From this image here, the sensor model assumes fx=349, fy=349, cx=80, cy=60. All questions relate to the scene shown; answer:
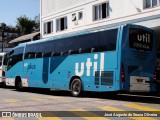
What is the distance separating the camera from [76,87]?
17969 mm

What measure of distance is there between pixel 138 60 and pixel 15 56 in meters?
11.3

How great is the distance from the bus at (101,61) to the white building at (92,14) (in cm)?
531

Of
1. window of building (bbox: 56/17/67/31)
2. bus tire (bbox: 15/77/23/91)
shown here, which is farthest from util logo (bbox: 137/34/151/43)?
window of building (bbox: 56/17/67/31)

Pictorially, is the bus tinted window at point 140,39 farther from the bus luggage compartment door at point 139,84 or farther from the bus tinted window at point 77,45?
the bus luggage compartment door at point 139,84

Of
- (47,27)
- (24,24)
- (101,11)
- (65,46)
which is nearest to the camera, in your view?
(65,46)

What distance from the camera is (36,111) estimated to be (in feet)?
38.9

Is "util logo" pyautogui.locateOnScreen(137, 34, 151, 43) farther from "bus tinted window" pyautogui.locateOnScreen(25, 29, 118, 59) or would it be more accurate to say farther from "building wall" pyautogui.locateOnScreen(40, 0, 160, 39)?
"building wall" pyautogui.locateOnScreen(40, 0, 160, 39)

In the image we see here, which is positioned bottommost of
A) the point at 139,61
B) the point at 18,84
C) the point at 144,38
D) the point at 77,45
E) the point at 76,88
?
the point at 76,88

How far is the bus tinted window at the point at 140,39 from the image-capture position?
50.6 feet

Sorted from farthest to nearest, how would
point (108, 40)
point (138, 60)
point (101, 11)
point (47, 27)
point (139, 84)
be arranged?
1. point (47, 27)
2. point (101, 11)
3. point (108, 40)
4. point (138, 60)
5. point (139, 84)

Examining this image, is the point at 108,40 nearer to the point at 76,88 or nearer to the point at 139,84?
the point at 139,84

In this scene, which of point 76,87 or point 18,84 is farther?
point 18,84

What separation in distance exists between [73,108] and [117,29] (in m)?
4.60

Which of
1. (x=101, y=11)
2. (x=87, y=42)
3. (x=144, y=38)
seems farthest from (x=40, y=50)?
(x=101, y=11)
